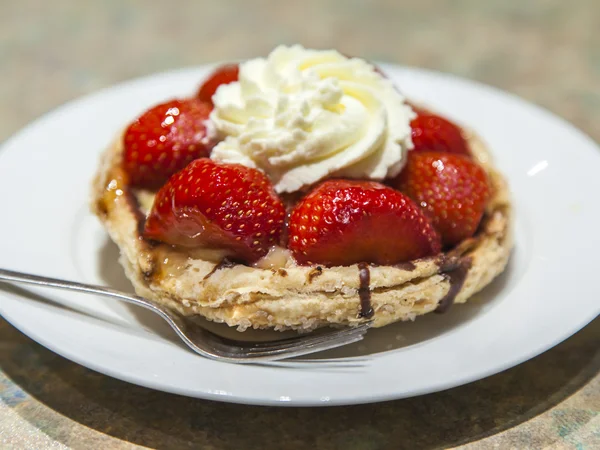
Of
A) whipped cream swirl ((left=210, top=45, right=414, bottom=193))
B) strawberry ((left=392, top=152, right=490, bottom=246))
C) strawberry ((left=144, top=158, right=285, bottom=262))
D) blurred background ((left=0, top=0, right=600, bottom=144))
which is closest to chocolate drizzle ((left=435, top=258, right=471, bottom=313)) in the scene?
strawberry ((left=392, top=152, right=490, bottom=246))

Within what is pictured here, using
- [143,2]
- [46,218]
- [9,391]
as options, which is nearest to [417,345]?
[9,391]

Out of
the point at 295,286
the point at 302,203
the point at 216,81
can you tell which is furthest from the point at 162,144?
the point at 295,286

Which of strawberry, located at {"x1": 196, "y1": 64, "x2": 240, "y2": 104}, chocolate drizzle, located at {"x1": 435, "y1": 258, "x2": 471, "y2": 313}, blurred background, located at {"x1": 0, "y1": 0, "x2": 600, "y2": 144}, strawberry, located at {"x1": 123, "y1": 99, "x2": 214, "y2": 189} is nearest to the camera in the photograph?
chocolate drizzle, located at {"x1": 435, "y1": 258, "x2": 471, "y2": 313}

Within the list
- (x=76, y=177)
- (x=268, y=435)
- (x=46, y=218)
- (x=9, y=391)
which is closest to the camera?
(x=268, y=435)

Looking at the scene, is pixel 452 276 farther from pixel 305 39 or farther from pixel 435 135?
pixel 305 39

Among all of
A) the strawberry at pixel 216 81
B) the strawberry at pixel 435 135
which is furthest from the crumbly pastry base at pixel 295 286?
the strawberry at pixel 216 81

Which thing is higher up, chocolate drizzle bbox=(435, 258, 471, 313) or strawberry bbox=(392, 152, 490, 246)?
strawberry bbox=(392, 152, 490, 246)

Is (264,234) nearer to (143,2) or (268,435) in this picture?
(268,435)

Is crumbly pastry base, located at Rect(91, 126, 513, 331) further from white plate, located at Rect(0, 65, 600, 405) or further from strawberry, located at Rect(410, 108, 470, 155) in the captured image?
strawberry, located at Rect(410, 108, 470, 155)
